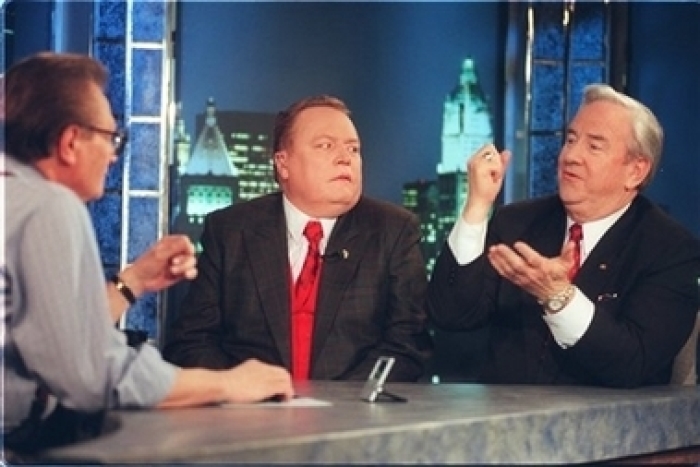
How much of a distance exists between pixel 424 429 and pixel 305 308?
127cm

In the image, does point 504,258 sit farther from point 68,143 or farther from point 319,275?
point 68,143

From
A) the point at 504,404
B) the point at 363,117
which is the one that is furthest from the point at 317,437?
the point at 363,117

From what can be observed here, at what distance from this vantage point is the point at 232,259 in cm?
333

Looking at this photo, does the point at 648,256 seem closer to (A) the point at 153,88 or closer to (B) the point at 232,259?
(B) the point at 232,259

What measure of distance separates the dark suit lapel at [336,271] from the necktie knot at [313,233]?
0.10 ft

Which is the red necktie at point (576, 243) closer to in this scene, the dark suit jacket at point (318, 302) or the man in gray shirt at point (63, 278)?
the dark suit jacket at point (318, 302)

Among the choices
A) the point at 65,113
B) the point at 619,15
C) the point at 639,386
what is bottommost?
the point at 639,386

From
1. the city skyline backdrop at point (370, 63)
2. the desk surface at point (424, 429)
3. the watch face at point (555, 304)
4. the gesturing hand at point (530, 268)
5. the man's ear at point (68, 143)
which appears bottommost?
the desk surface at point (424, 429)

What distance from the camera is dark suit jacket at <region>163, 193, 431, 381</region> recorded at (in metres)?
3.25

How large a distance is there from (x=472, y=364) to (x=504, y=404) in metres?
2.74

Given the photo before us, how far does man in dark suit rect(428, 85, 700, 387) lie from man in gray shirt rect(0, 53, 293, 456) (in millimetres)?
947

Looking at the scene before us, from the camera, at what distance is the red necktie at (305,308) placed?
3.27 meters

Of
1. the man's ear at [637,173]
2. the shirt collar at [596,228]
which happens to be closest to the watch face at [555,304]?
the shirt collar at [596,228]

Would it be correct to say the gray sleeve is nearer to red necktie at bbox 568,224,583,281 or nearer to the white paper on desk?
the white paper on desk
